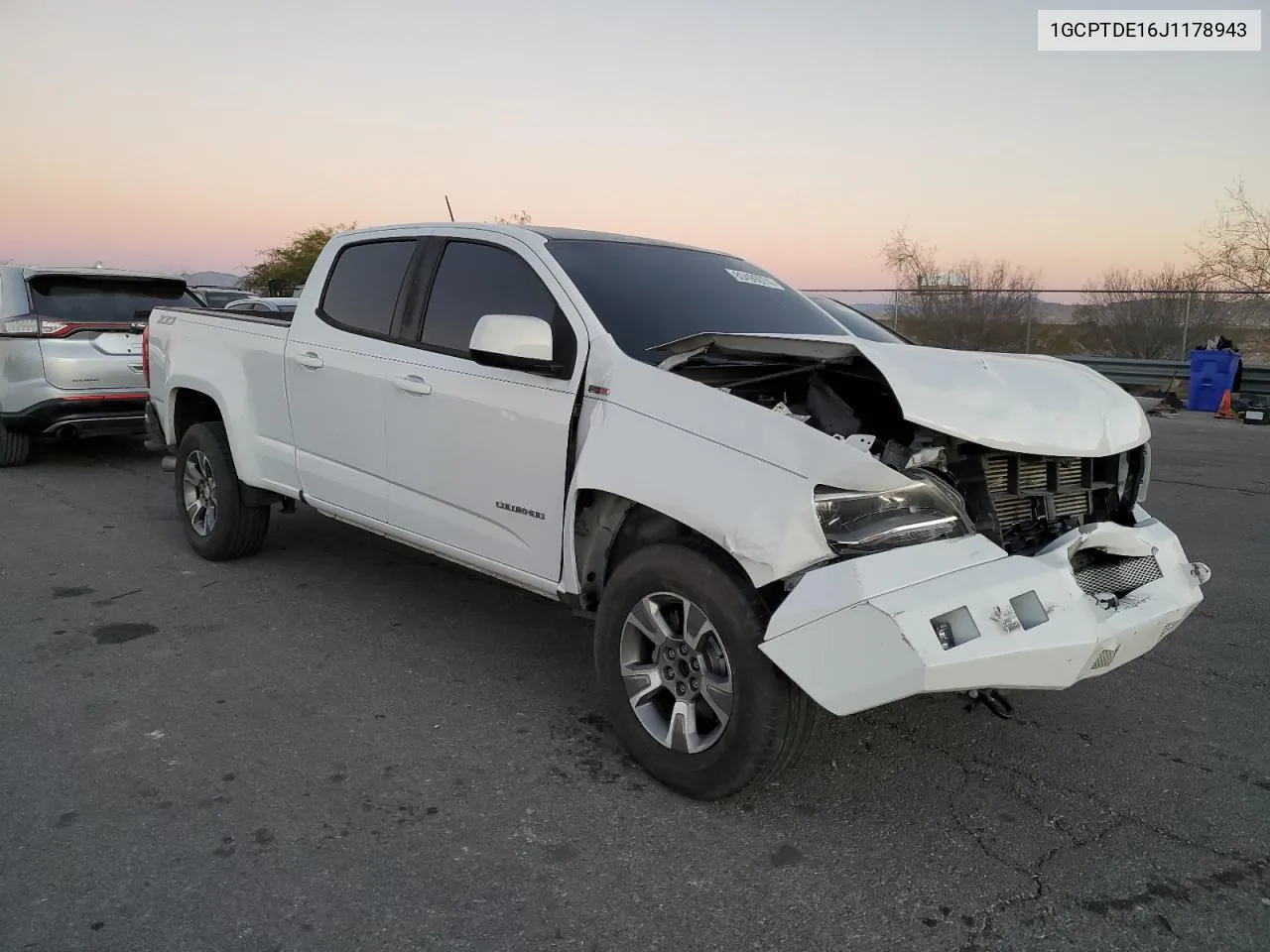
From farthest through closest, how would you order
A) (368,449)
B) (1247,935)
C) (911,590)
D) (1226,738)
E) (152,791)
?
(368,449) < (1226,738) < (152,791) < (911,590) < (1247,935)

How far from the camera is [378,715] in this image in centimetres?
392

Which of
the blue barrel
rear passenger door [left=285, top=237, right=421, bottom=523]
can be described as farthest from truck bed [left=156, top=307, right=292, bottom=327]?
the blue barrel

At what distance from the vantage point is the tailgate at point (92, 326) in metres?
8.57

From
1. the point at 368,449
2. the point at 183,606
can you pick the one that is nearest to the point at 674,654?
the point at 368,449

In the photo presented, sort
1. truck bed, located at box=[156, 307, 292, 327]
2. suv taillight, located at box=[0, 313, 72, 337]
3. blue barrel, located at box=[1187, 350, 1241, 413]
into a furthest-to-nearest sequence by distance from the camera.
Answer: blue barrel, located at box=[1187, 350, 1241, 413] → suv taillight, located at box=[0, 313, 72, 337] → truck bed, located at box=[156, 307, 292, 327]

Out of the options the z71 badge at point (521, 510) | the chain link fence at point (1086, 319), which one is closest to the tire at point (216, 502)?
the z71 badge at point (521, 510)

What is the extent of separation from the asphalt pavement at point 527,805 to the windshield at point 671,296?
1.57 m

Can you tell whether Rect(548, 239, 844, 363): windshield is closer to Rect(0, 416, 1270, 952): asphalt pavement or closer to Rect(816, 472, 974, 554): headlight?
Rect(816, 472, 974, 554): headlight

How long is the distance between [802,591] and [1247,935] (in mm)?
1447

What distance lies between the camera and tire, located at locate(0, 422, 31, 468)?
9.05m

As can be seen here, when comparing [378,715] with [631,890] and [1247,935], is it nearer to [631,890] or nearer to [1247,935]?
[631,890]

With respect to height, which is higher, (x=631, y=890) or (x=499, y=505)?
(x=499, y=505)

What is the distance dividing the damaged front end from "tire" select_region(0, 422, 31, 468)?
315 inches

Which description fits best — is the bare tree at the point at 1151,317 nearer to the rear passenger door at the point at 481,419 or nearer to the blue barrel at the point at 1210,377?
the blue barrel at the point at 1210,377
